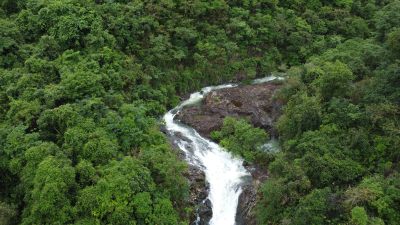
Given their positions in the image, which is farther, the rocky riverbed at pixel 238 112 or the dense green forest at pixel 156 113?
the rocky riverbed at pixel 238 112

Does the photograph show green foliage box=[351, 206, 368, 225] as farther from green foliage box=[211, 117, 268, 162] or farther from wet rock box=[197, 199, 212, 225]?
green foliage box=[211, 117, 268, 162]

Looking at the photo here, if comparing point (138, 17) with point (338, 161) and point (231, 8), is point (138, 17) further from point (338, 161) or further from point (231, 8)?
point (338, 161)

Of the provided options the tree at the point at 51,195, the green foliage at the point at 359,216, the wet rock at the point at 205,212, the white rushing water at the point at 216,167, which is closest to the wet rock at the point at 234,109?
the white rushing water at the point at 216,167

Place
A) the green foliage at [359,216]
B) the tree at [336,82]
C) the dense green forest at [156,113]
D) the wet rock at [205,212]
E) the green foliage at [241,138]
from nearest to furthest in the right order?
1. the green foliage at [359,216]
2. the dense green forest at [156,113]
3. the wet rock at [205,212]
4. the tree at [336,82]
5. the green foliage at [241,138]

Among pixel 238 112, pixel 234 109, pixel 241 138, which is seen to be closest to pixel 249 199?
pixel 241 138

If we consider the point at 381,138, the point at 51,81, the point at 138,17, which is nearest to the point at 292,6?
the point at 138,17

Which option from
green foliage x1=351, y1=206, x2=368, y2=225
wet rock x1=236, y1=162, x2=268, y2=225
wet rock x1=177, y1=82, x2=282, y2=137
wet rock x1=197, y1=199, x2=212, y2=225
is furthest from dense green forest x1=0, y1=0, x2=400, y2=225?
wet rock x1=177, y1=82, x2=282, y2=137

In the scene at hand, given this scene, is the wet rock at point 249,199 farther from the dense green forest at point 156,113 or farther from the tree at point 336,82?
the tree at point 336,82
